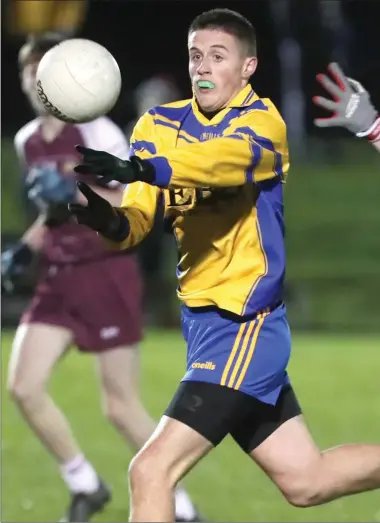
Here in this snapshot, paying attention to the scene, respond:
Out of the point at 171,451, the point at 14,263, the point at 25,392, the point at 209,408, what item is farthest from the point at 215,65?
the point at 14,263

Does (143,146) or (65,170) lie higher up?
(143,146)

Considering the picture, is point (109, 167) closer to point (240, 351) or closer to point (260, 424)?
point (240, 351)

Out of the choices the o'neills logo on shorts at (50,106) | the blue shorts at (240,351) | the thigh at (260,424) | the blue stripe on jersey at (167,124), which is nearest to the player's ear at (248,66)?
the blue stripe on jersey at (167,124)

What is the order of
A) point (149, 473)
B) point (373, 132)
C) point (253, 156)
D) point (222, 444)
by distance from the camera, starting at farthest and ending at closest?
point (222, 444), point (373, 132), point (253, 156), point (149, 473)

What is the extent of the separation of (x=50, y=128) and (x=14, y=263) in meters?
0.73

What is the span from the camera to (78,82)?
4840 millimetres

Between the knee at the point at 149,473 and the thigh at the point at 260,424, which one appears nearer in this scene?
the knee at the point at 149,473

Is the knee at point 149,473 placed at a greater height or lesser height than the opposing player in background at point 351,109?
lesser

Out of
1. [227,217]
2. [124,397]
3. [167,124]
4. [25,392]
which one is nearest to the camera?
[227,217]

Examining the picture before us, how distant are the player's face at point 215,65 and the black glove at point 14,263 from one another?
2202 mm

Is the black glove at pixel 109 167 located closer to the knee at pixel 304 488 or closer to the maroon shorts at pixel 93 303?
the knee at pixel 304 488

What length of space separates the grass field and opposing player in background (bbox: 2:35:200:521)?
0.35 metres

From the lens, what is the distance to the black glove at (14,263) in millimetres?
6723

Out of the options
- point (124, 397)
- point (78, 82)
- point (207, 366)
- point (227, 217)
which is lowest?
point (124, 397)
